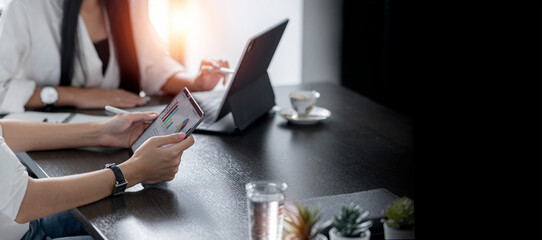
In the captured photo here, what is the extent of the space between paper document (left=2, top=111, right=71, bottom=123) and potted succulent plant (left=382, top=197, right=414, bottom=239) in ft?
4.28

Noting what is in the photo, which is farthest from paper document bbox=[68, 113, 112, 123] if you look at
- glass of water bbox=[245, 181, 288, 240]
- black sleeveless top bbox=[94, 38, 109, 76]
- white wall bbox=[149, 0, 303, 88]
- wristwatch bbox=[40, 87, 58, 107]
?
white wall bbox=[149, 0, 303, 88]

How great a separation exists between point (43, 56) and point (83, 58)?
15 centimetres

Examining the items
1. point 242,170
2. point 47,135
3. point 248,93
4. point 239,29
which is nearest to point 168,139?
point 242,170

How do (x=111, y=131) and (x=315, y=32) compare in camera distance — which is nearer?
(x=111, y=131)

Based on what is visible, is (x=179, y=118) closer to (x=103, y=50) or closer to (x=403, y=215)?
(x=403, y=215)

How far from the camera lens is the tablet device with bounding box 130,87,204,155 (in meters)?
1.52

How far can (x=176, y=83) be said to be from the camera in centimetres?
256

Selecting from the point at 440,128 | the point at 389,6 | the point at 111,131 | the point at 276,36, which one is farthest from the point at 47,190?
the point at 389,6

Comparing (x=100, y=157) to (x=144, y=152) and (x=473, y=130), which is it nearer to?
(x=144, y=152)

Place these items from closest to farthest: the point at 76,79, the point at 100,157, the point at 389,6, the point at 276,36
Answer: the point at 100,157, the point at 276,36, the point at 76,79, the point at 389,6

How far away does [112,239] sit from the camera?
122cm

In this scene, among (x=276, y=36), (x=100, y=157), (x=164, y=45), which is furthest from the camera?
(x=164, y=45)

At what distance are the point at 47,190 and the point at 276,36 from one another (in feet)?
3.13

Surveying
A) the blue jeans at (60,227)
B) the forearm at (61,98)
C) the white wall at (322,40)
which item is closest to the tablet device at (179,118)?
the blue jeans at (60,227)
